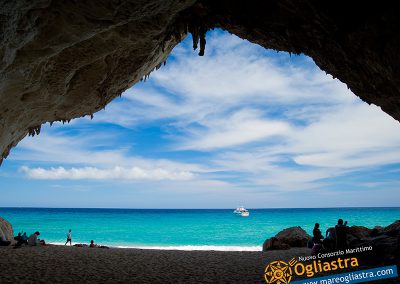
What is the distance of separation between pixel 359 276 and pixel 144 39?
331 inches

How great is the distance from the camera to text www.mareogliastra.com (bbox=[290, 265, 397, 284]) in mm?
7079

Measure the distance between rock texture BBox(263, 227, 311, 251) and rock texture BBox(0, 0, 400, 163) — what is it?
425 inches

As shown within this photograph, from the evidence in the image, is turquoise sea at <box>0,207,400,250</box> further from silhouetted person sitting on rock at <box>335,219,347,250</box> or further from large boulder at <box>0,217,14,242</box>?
silhouetted person sitting on rock at <box>335,219,347,250</box>

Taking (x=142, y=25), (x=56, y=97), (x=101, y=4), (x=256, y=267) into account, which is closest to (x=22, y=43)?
(x=101, y=4)

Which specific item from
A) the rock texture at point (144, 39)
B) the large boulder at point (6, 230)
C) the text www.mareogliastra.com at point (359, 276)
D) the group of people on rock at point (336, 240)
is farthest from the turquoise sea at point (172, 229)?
the rock texture at point (144, 39)

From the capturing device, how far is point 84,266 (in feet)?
31.5

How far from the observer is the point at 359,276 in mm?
7312

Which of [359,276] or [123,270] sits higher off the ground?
[359,276]

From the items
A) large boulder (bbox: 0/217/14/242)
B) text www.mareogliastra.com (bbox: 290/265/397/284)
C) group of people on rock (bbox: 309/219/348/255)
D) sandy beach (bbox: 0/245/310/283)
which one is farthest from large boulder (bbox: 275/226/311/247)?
large boulder (bbox: 0/217/14/242)

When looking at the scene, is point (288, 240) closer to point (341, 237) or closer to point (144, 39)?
point (341, 237)


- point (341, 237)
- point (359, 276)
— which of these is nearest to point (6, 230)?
point (341, 237)

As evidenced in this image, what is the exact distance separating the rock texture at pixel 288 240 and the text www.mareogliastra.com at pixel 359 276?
29.2ft

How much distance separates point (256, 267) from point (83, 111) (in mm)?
9228

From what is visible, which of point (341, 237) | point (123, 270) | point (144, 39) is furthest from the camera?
point (341, 237)
